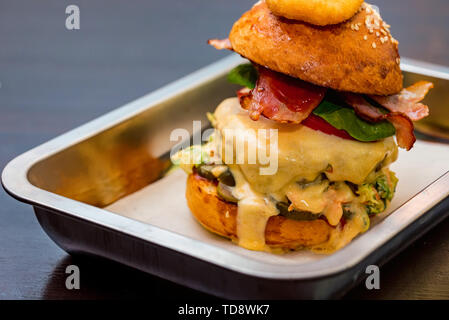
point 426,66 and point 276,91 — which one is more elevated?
point 276,91

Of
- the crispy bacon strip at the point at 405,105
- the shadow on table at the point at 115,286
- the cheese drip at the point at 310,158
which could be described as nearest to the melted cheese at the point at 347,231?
the cheese drip at the point at 310,158

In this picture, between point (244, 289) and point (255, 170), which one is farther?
point (255, 170)

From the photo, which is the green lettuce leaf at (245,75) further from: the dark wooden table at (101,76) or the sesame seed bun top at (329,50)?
the dark wooden table at (101,76)

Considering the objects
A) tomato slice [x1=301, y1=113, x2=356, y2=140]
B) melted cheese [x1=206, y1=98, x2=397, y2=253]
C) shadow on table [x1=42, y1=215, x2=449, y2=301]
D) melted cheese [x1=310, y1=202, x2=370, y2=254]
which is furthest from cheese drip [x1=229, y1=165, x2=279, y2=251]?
shadow on table [x1=42, y1=215, x2=449, y2=301]

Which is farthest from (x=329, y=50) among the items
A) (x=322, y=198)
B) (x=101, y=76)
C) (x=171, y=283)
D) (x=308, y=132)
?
(x=101, y=76)

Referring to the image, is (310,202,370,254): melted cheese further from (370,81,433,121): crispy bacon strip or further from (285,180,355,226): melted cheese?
(370,81,433,121): crispy bacon strip

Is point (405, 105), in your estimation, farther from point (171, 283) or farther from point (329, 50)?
point (171, 283)

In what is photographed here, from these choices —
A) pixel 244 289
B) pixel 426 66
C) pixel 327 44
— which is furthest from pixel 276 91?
pixel 426 66

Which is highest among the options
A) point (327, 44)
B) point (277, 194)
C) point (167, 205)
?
point (327, 44)

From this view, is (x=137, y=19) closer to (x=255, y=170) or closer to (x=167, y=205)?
(x=167, y=205)
